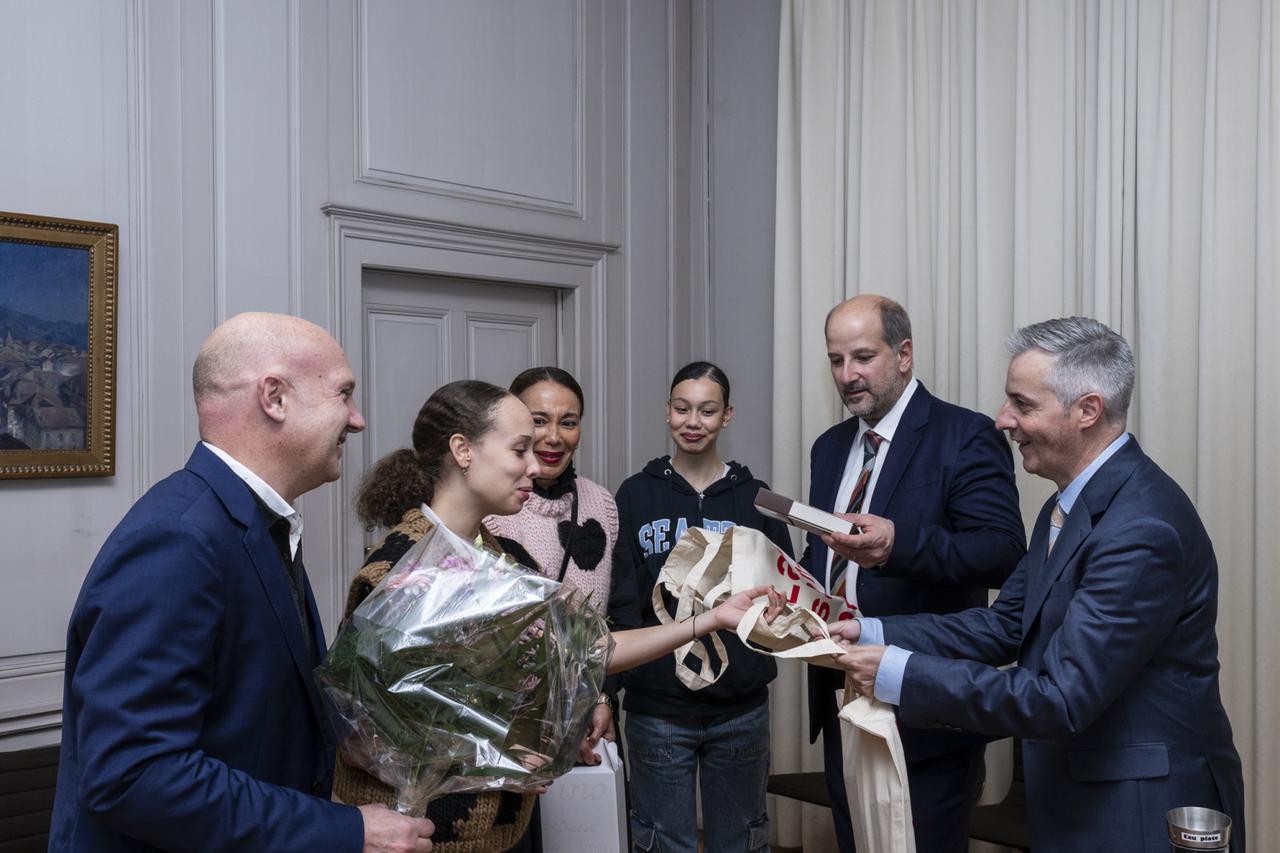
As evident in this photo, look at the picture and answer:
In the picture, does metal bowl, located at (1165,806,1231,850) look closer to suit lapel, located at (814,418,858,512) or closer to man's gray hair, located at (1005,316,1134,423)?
man's gray hair, located at (1005,316,1134,423)

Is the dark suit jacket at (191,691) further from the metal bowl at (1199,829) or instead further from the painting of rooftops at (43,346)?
the painting of rooftops at (43,346)

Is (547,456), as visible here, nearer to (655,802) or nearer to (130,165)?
(655,802)

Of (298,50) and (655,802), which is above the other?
(298,50)

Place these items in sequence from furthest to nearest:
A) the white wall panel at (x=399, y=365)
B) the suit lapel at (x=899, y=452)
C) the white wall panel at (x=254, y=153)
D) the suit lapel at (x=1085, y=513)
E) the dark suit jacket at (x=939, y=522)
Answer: the white wall panel at (x=399, y=365)
the white wall panel at (x=254, y=153)
the suit lapel at (x=899, y=452)
the dark suit jacket at (x=939, y=522)
the suit lapel at (x=1085, y=513)

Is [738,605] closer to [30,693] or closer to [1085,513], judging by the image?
[1085,513]

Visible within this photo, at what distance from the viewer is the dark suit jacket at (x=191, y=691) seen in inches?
47.9

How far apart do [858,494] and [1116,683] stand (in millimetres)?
957

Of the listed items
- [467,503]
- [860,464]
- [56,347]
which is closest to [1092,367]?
[860,464]

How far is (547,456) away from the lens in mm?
2777

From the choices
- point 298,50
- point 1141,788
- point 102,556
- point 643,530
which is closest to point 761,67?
point 298,50

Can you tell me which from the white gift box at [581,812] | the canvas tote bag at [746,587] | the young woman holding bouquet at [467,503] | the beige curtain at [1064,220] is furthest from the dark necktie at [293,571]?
the beige curtain at [1064,220]

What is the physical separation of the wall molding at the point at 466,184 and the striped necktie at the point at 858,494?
1.84 meters

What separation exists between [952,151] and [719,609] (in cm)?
219

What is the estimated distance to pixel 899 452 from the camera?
2537mm
